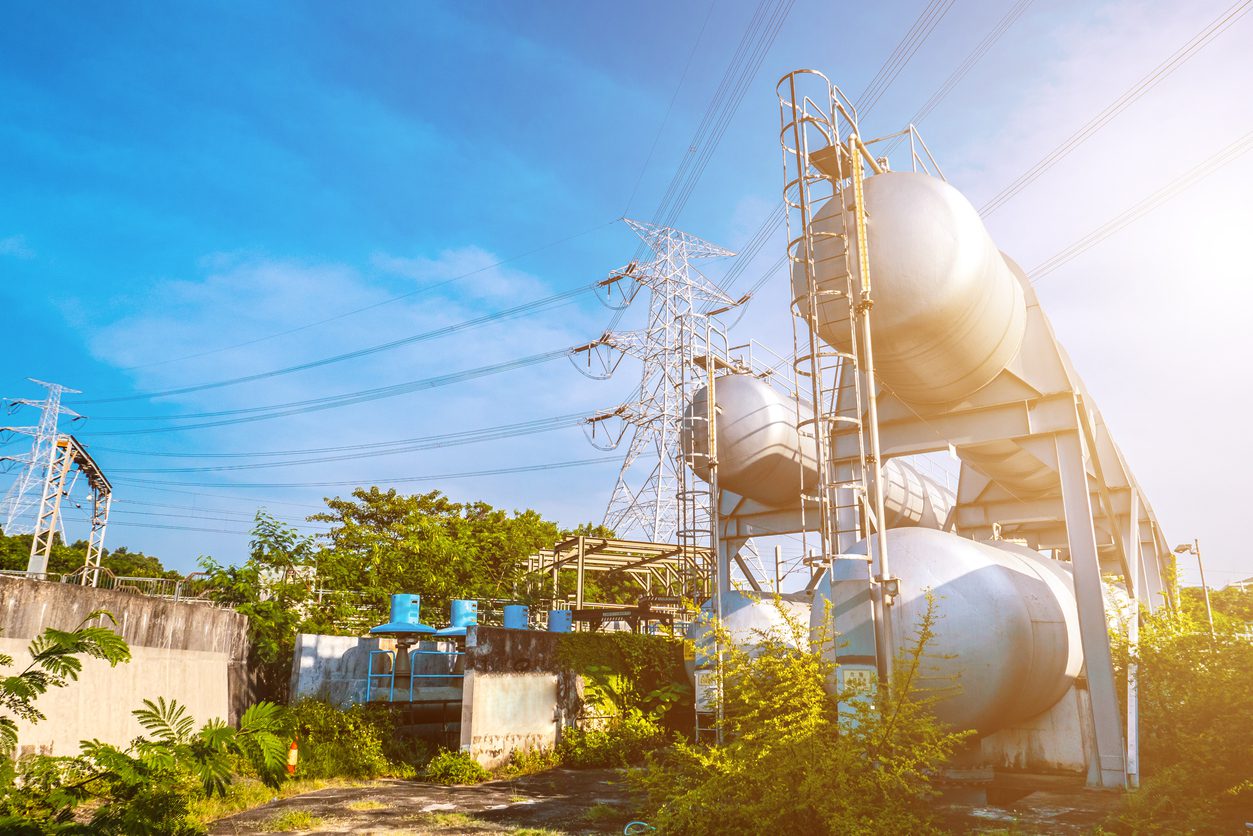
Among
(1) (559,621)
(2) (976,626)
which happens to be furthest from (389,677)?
(2) (976,626)

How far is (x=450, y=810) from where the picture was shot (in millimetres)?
10664

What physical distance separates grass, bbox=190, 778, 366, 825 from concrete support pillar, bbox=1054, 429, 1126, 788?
34.8ft

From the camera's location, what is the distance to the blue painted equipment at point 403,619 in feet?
50.8

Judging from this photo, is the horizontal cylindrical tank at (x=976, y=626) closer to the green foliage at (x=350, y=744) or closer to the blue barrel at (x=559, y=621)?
the blue barrel at (x=559, y=621)

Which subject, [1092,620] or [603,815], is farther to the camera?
[1092,620]

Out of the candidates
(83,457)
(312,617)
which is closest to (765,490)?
A: (312,617)

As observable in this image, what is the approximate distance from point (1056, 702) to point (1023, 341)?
5680 millimetres

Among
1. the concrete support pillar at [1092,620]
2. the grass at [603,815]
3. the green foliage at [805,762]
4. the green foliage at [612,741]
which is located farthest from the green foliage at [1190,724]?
the green foliage at [612,741]

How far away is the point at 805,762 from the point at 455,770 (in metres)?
8.22

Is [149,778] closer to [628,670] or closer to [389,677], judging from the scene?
[389,677]

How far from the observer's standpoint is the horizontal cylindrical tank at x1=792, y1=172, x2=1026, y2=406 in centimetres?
1127

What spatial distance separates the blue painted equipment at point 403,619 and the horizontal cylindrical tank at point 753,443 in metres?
6.66

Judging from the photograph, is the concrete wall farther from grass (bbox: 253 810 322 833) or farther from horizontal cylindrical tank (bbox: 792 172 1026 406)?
horizontal cylindrical tank (bbox: 792 172 1026 406)

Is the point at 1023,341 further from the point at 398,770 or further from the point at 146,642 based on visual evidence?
the point at 146,642
